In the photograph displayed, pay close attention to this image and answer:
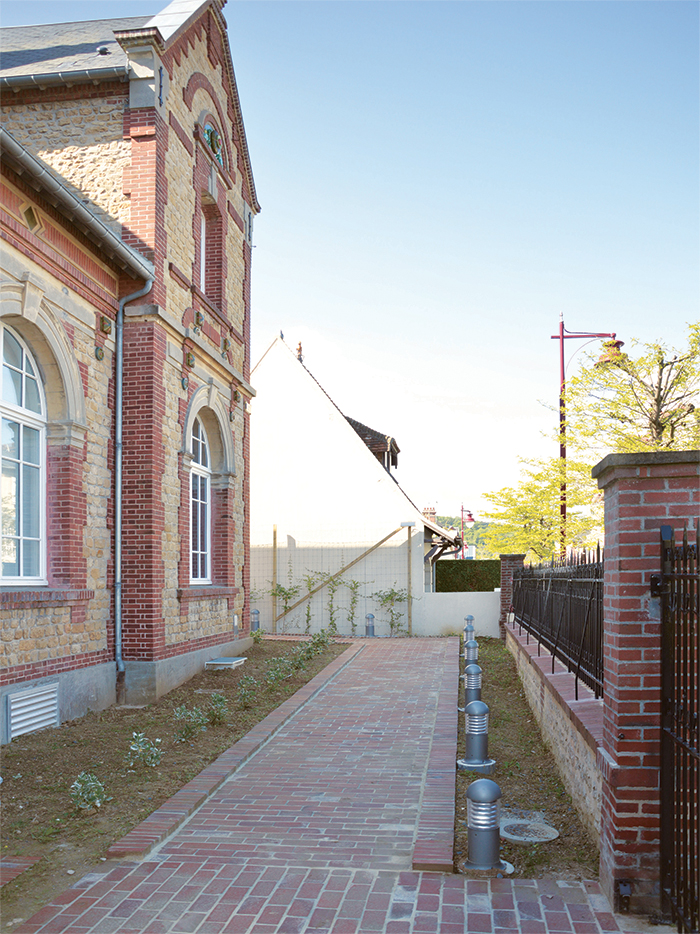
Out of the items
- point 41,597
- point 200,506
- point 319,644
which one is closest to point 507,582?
point 319,644

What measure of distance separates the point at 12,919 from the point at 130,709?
19.6ft

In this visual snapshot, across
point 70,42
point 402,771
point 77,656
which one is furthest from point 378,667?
point 70,42

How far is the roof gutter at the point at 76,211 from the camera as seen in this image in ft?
25.0

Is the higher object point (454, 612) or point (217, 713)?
point (217, 713)

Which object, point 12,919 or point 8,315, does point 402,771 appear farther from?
point 8,315

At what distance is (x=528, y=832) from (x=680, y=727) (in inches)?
82.5

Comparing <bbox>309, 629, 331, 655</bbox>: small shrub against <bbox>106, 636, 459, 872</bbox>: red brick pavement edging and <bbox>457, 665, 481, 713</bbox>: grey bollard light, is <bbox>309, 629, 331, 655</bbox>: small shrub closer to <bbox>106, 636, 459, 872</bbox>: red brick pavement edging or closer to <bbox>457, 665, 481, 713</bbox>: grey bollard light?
<bbox>106, 636, 459, 872</bbox>: red brick pavement edging

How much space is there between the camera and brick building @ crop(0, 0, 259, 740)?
343 inches

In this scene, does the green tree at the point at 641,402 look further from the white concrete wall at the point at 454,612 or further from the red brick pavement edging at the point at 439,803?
the red brick pavement edging at the point at 439,803

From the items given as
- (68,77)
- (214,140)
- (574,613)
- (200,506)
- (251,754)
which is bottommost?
(251,754)

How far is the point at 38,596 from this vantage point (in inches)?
334

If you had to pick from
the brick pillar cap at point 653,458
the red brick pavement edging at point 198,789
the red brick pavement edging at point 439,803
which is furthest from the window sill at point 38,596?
the brick pillar cap at point 653,458

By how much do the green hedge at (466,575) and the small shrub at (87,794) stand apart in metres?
22.2

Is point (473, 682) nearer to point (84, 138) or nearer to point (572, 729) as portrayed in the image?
point (572, 729)
